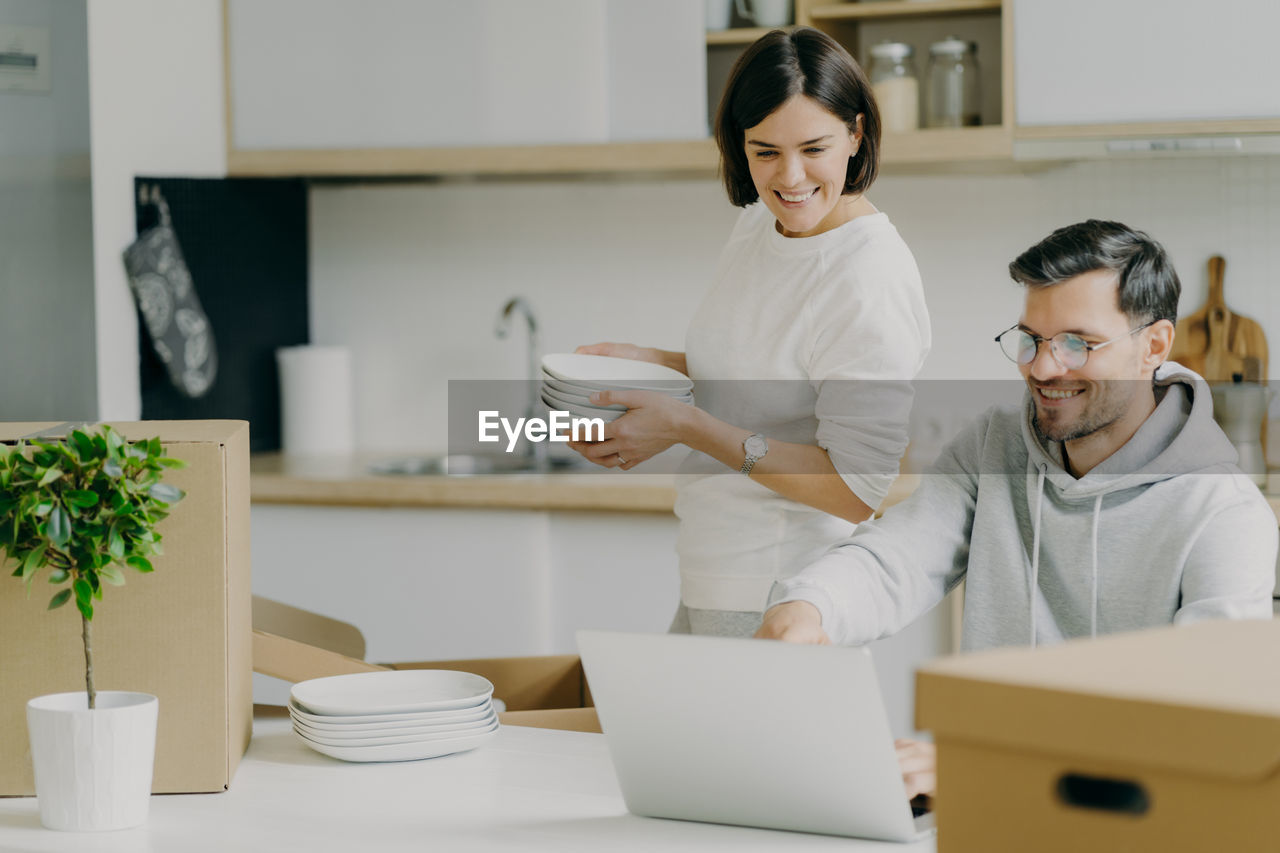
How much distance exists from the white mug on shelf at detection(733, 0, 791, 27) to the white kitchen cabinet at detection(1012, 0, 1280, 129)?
48 centimetres

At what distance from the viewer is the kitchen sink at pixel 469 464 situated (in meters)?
3.20

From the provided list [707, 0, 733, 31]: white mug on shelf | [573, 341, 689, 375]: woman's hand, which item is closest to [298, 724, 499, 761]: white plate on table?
[573, 341, 689, 375]: woman's hand

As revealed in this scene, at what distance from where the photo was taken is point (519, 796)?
3.86 feet

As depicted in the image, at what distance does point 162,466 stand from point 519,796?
42 centimetres

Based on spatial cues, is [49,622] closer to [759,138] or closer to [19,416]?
[759,138]

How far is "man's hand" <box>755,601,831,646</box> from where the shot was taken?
1.29 m

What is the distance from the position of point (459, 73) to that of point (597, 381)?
151 centimetres

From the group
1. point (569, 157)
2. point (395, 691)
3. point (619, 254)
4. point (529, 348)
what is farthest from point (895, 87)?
point (395, 691)

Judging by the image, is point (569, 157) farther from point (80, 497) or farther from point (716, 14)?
point (80, 497)

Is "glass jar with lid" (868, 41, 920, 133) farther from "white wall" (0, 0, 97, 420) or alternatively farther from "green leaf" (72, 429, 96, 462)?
"green leaf" (72, 429, 96, 462)

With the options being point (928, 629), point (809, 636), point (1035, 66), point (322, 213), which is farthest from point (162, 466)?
point (322, 213)

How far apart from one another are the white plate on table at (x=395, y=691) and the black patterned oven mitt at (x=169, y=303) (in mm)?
1763

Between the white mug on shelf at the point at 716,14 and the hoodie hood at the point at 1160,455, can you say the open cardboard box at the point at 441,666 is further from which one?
the white mug on shelf at the point at 716,14

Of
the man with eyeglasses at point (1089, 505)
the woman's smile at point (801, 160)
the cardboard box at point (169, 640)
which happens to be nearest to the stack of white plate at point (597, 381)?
the woman's smile at point (801, 160)
